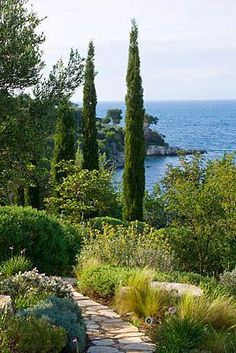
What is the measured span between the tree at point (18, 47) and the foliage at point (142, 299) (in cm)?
249

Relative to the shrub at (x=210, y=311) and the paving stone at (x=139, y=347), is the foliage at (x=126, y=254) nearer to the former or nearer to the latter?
the shrub at (x=210, y=311)

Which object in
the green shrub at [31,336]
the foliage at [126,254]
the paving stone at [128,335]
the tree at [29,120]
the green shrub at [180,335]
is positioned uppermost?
the tree at [29,120]

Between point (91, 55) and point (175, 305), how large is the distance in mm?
18282

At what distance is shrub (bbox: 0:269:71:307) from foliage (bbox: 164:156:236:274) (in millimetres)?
A: 6946

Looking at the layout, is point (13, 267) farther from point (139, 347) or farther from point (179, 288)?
point (139, 347)

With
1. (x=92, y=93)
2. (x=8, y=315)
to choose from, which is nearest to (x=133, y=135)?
(x=92, y=93)

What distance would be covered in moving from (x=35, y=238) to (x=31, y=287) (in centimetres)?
340

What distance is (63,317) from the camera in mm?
5500

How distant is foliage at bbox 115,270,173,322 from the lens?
662 cm

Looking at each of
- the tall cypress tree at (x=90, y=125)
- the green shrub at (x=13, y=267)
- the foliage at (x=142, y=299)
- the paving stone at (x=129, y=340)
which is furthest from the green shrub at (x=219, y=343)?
the tall cypress tree at (x=90, y=125)

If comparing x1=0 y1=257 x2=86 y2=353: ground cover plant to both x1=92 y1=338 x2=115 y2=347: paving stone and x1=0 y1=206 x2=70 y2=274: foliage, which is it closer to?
x1=92 y1=338 x2=115 y2=347: paving stone

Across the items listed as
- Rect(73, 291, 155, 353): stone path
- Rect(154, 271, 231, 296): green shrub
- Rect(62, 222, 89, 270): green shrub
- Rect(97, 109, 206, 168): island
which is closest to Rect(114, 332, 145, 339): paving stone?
Rect(73, 291, 155, 353): stone path

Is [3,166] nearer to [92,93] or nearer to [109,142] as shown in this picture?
[92,93]

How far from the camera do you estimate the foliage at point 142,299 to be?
662cm
